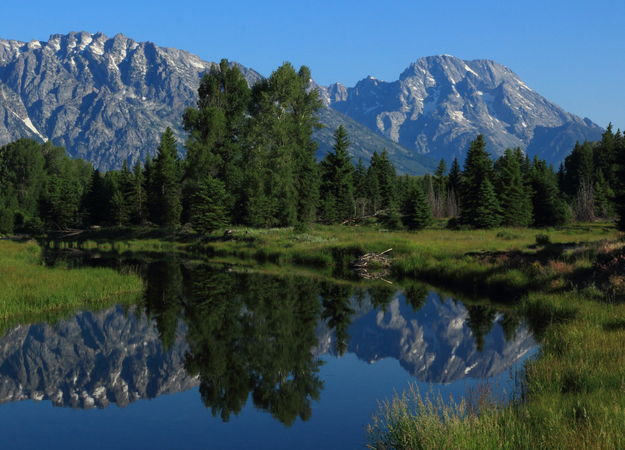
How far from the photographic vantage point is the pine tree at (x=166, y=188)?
2904 inches

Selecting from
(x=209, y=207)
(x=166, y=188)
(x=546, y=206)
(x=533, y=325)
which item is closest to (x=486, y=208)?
(x=546, y=206)

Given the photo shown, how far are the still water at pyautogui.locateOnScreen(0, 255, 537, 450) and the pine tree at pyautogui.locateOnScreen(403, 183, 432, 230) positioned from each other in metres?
37.7

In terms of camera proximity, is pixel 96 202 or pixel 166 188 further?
pixel 96 202

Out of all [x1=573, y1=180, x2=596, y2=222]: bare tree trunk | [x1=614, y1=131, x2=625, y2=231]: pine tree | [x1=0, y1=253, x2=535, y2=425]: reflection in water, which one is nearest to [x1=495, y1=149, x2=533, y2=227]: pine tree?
[x1=573, y1=180, x2=596, y2=222]: bare tree trunk

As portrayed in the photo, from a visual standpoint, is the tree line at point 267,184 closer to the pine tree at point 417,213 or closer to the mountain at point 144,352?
the pine tree at point 417,213

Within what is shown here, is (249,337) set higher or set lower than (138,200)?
lower

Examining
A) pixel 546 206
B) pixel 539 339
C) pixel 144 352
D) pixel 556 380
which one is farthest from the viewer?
pixel 546 206

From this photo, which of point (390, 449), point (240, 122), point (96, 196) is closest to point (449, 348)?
point (390, 449)

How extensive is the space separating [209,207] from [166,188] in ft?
50.5

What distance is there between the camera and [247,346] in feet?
71.6

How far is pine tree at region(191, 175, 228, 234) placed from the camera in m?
64.8

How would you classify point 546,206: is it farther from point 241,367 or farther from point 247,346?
point 241,367

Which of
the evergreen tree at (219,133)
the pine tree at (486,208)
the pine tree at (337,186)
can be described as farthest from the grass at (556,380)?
the pine tree at (337,186)

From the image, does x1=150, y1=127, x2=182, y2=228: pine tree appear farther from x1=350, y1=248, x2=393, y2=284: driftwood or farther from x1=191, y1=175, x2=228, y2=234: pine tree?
x1=350, y1=248, x2=393, y2=284: driftwood
